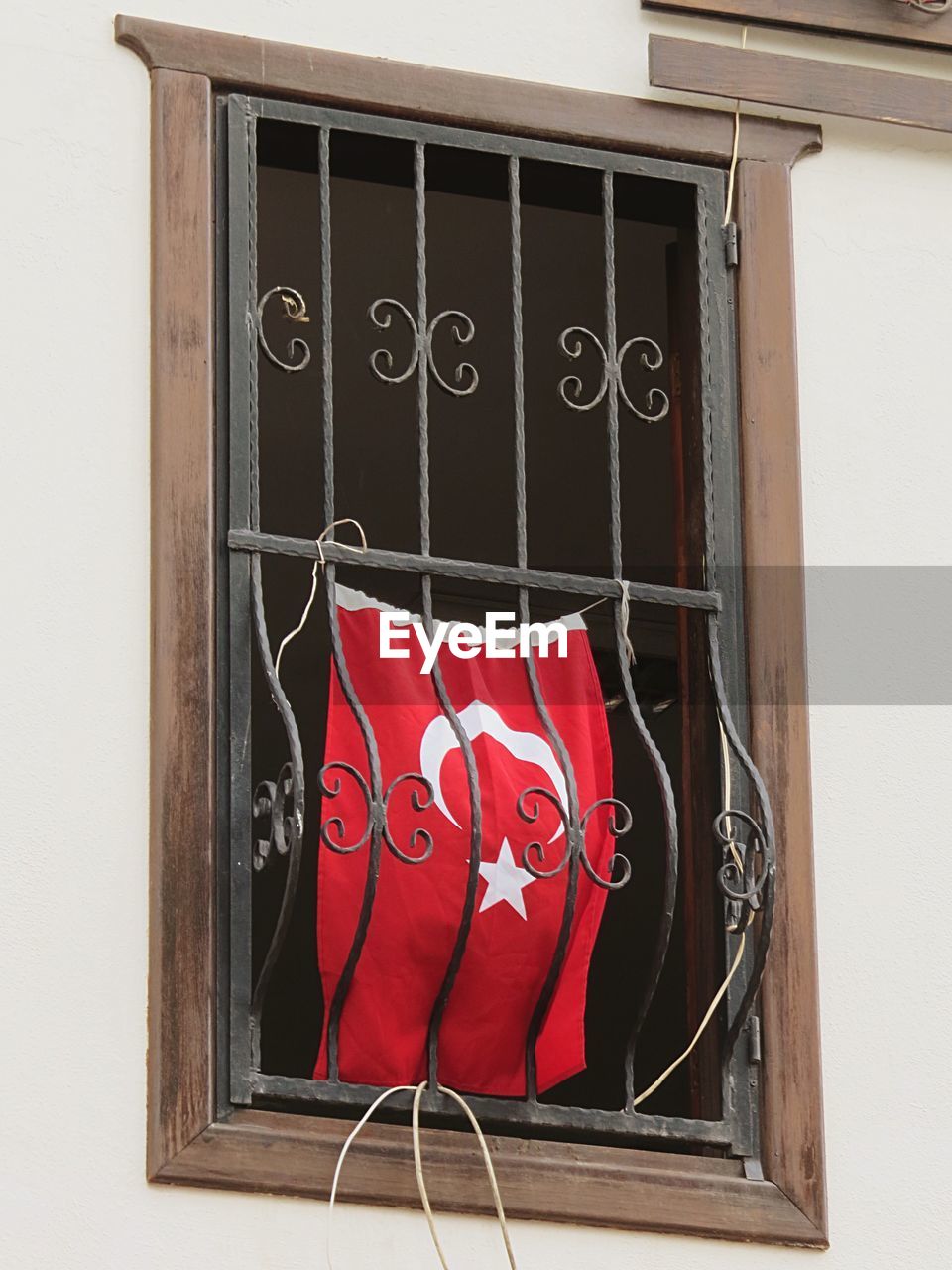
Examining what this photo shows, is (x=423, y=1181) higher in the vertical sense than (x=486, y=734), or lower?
lower

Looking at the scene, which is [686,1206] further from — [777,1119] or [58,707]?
[58,707]

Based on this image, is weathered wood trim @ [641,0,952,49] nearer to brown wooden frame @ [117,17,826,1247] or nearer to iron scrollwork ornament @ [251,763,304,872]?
brown wooden frame @ [117,17,826,1247]

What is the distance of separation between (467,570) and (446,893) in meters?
0.51

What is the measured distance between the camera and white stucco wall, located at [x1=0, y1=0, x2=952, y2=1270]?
3.45 m

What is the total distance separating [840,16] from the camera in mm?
4320

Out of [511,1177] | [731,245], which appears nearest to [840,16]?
[731,245]

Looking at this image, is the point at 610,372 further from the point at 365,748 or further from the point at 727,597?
the point at 365,748

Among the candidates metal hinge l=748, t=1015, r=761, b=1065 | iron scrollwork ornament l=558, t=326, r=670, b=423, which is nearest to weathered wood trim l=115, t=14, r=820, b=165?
iron scrollwork ornament l=558, t=326, r=670, b=423

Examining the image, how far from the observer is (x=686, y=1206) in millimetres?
3652

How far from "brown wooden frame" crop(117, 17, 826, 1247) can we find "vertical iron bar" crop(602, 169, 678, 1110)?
151 millimetres

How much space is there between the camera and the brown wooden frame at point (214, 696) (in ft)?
11.5

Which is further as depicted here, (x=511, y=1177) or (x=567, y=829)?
(x=567, y=829)

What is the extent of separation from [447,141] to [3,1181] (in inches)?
72.3

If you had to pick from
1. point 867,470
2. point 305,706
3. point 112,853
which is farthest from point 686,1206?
point 305,706
